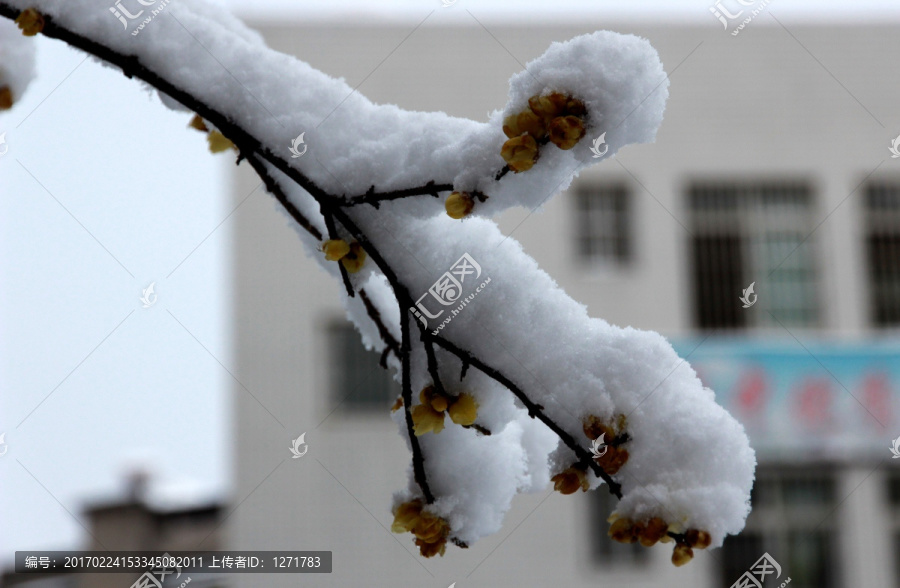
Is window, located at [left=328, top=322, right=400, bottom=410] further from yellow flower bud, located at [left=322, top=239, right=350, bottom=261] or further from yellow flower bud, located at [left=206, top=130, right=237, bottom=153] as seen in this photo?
yellow flower bud, located at [left=322, top=239, right=350, bottom=261]

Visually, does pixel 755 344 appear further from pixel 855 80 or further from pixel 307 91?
pixel 307 91

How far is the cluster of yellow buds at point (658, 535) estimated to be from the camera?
0.72m

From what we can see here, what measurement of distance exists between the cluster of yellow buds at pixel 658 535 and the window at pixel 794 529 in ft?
19.8

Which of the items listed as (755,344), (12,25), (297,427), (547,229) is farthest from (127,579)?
(12,25)

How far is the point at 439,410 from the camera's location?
0.80 meters

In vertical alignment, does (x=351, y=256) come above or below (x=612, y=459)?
above

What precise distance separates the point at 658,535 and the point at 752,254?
21.3ft

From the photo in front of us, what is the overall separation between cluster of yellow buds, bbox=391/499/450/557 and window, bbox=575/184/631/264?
19.8 ft

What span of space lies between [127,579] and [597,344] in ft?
28.0

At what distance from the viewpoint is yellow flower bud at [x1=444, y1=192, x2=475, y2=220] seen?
75 centimetres

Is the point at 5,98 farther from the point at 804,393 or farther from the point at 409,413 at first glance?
the point at 804,393

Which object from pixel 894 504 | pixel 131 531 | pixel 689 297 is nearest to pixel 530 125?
pixel 689 297

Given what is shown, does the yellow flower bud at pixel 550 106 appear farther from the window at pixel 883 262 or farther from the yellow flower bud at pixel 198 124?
the window at pixel 883 262

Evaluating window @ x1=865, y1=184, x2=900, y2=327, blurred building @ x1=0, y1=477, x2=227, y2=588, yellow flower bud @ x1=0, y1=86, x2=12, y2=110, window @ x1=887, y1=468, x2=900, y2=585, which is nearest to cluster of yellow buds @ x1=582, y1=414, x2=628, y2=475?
yellow flower bud @ x1=0, y1=86, x2=12, y2=110
